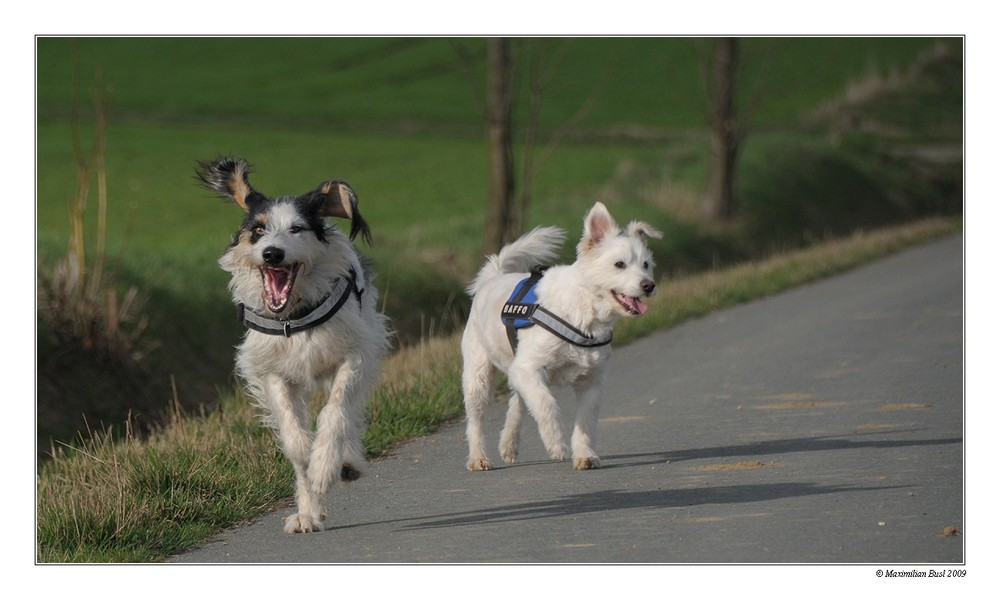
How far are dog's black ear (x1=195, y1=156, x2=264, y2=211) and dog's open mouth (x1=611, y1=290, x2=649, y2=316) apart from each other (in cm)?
246

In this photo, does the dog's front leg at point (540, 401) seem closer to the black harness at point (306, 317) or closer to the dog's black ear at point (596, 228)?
the dog's black ear at point (596, 228)

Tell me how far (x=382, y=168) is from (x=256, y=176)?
10.9 feet

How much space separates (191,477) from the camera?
8.41 metres

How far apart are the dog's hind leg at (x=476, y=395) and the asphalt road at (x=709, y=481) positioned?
147 millimetres

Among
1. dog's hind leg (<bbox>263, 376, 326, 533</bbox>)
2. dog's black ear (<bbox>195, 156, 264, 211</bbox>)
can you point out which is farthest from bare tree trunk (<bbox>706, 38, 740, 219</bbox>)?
dog's hind leg (<bbox>263, 376, 326, 533</bbox>)

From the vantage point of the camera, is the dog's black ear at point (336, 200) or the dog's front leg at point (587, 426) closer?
the dog's black ear at point (336, 200)

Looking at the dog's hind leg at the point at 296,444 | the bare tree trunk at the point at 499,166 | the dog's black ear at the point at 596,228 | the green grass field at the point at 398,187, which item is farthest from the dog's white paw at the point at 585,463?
the bare tree trunk at the point at 499,166

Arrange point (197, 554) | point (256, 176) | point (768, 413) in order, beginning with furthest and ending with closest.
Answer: point (256, 176) < point (768, 413) < point (197, 554)

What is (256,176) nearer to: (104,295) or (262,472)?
(104,295)

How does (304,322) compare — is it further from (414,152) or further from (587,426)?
(414,152)

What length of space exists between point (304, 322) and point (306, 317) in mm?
33

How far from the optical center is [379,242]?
22250mm

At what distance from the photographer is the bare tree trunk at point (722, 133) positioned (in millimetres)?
27578

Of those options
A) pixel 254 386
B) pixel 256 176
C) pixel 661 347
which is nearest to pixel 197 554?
pixel 254 386
